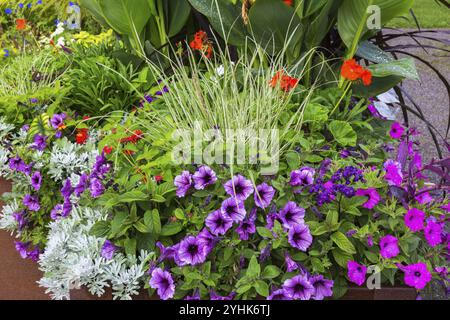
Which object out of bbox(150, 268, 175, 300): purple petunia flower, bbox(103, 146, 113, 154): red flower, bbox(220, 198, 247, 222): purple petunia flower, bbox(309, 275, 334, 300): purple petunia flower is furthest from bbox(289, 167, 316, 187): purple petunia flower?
bbox(103, 146, 113, 154): red flower

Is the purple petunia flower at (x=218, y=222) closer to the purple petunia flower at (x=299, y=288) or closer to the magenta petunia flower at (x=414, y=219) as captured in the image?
the purple petunia flower at (x=299, y=288)

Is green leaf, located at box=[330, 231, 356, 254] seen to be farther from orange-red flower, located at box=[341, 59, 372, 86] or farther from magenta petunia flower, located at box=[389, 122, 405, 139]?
magenta petunia flower, located at box=[389, 122, 405, 139]

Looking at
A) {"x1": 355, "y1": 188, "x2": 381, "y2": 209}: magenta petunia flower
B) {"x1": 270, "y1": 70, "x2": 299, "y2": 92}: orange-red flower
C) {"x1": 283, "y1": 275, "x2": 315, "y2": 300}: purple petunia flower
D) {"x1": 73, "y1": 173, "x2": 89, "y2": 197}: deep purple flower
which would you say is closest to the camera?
{"x1": 283, "y1": 275, "x2": 315, "y2": 300}: purple petunia flower

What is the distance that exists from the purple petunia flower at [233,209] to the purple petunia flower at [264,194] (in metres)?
0.06

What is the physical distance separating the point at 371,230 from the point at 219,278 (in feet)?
1.48

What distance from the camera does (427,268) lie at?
1.70 m

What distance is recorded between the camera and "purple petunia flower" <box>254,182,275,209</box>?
5.65 feet

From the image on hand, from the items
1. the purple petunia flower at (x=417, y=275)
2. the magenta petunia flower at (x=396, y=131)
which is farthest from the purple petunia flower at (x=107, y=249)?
the magenta petunia flower at (x=396, y=131)

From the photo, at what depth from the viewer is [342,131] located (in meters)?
2.12

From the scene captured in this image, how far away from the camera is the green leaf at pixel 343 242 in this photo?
1.63m

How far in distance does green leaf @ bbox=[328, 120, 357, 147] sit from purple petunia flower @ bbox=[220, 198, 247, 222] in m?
0.57

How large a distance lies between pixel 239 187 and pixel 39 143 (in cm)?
100
